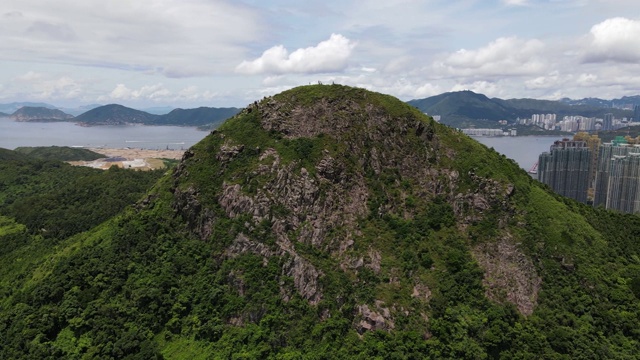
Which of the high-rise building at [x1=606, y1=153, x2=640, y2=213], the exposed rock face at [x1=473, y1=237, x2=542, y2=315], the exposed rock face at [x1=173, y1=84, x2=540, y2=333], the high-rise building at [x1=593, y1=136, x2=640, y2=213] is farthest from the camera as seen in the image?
the high-rise building at [x1=593, y1=136, x2=640, y2=213]

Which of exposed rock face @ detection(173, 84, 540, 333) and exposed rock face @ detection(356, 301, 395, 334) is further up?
exposed rock face @ detection(173, 84, 540, 333)

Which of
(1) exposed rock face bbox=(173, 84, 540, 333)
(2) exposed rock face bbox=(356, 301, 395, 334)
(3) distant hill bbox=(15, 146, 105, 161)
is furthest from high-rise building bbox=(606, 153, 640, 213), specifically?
(3) distant hill bbox=(15, 146, 105, 161)

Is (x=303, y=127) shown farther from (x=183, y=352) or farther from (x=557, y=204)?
(x=557, y=204)

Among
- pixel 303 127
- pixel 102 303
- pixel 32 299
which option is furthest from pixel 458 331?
pixel 32 299

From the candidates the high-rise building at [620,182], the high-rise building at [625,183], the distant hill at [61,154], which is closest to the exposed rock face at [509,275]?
the high-rise building at [625,183]

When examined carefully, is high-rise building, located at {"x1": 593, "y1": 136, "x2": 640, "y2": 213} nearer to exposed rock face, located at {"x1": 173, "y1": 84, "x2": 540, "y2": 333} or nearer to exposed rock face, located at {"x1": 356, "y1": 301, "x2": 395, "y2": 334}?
exposed rock face, located at {"x1": 173, "y1": 84, "x2": 540, "y2": 333}

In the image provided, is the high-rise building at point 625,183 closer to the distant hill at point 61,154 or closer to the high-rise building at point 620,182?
→ the high-rise building at point 620,182
